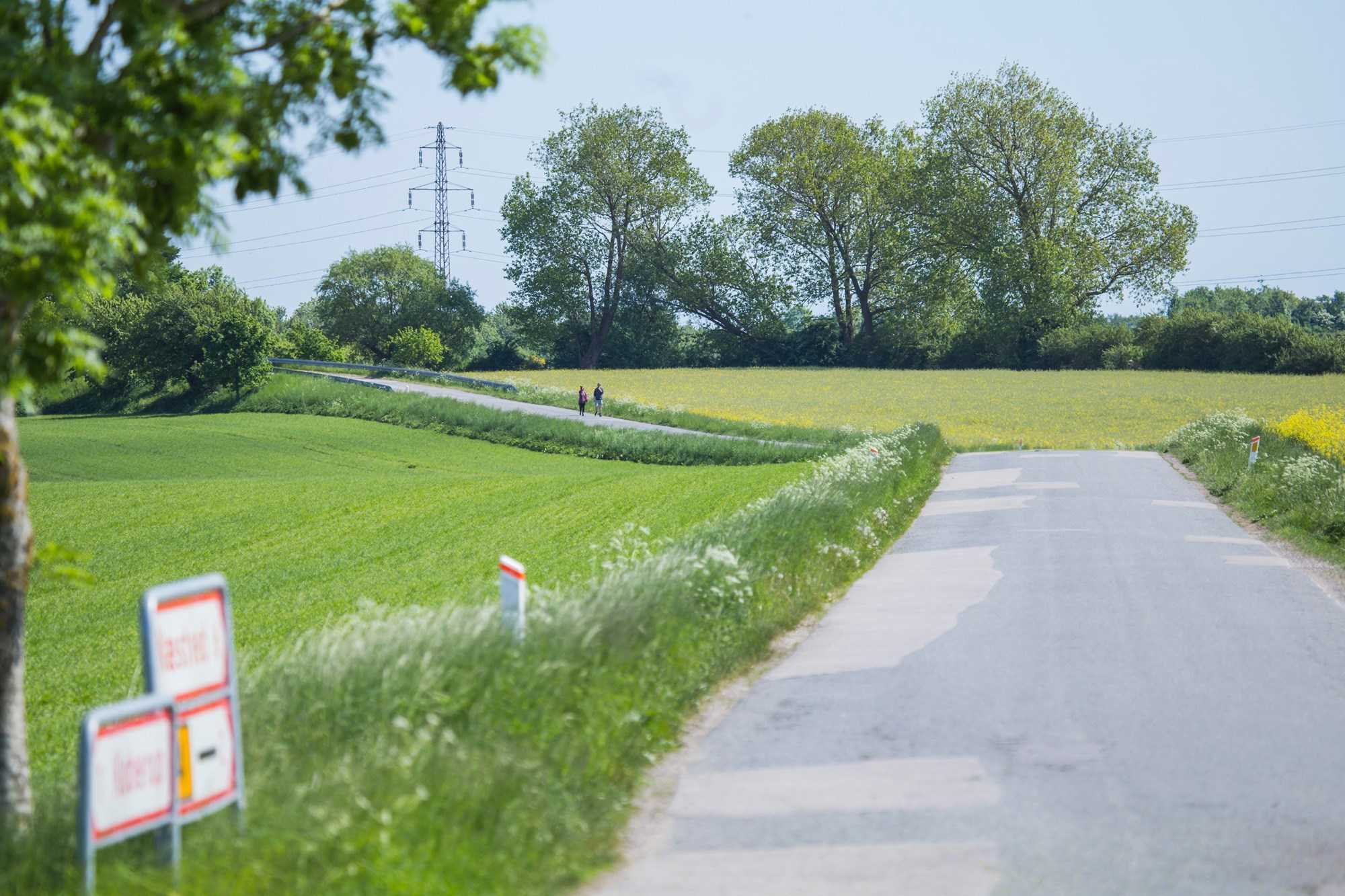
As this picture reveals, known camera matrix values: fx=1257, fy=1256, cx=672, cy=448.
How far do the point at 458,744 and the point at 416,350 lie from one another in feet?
263

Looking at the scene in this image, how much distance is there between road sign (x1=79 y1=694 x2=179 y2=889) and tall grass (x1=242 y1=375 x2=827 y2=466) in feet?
118

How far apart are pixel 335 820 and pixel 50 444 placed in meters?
47.6

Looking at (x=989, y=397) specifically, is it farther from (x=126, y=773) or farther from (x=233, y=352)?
(x=126, y=773)

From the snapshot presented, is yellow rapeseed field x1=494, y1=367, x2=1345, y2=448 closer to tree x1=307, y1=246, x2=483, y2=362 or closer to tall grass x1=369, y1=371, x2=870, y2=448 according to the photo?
tall grass x1=369, y1=371, x2=870, y2=448

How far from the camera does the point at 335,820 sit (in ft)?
15.6

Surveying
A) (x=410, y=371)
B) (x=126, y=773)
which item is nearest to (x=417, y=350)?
(x=410, y=371)

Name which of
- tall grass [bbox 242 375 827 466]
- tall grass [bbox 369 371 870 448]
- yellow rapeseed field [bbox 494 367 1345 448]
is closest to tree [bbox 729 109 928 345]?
yellow rapeseed field [bbox 494 367 1345 448]

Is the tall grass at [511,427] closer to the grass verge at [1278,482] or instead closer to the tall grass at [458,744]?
the grass verge at [1278,482]

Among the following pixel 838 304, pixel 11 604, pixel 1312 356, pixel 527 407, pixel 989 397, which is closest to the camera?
pixel 11 604

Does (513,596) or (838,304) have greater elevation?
(838,304)

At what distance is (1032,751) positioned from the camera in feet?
24.0

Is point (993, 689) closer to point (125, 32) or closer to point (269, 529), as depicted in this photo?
point (125, 32)

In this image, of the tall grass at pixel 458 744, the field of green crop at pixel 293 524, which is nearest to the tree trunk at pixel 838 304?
the field of green crop at pixel 293 524

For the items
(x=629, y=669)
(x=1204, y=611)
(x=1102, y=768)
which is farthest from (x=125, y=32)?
(x=1204, y=611)
